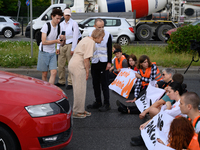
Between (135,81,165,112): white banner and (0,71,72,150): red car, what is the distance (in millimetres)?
2142

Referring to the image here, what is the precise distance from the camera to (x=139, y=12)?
22.1 m

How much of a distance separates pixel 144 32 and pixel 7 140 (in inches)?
719

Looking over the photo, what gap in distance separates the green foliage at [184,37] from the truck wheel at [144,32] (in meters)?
8.26

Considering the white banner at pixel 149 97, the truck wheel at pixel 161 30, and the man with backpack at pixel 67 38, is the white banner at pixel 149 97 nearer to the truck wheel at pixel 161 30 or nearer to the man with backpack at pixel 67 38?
the man with backpack at pixel 67 38

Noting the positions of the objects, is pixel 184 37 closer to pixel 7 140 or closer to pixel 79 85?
pixel 79 85

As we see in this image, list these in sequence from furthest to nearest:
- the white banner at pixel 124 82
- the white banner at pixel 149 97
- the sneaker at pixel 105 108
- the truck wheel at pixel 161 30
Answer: the truck wheel at pixel 161 30
the white banner at pixel 124 82
the sneaker at pixel 105 108
the white banner at pixel 149 97

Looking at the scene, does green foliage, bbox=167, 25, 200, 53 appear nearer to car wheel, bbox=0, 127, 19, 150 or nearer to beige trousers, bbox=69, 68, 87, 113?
beige trousers, bbox=69, 68, 87, 113

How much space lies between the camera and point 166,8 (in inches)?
876

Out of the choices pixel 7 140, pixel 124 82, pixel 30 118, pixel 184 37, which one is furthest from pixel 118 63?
pixel 7 140

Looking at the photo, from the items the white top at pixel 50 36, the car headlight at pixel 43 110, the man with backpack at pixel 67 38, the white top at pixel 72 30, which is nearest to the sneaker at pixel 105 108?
the white top at pixel 50 36

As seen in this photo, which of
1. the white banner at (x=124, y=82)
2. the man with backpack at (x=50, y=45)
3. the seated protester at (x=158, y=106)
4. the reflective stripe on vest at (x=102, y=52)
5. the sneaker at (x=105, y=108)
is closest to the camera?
the seated protester at (x=158, y=106)

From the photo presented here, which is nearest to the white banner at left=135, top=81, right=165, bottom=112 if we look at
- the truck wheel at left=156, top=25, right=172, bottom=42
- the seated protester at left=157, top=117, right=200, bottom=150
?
the seated protester at left=157, top=117, right=200, bottom=150

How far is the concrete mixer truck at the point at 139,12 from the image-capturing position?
19703 millimetres

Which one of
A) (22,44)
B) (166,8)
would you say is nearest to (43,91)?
(22,44)
